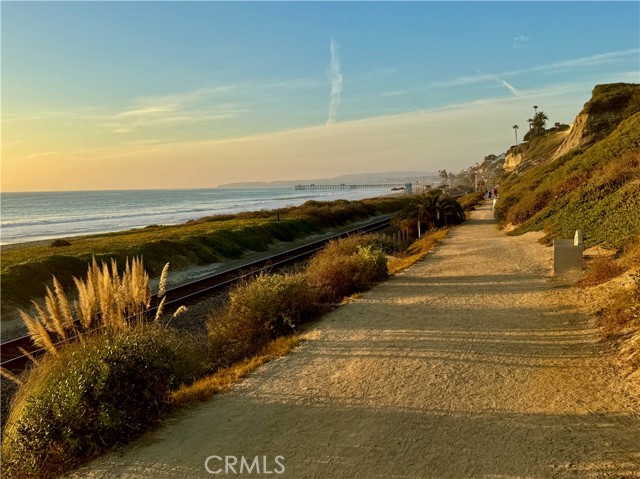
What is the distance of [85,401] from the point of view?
4.88 meters

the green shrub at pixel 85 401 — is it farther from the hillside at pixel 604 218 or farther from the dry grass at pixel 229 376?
the hillside at pixel 604 218

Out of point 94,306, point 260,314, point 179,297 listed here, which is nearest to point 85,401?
point 94,306

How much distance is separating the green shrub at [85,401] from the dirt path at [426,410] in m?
0.29

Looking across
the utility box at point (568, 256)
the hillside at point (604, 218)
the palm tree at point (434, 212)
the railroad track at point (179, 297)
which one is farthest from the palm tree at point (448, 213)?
the utility box at point (568, 256)

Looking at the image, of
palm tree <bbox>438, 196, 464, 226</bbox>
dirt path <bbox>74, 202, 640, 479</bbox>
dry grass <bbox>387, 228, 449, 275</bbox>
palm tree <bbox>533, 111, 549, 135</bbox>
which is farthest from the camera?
palm tree <bbox>533, 111, 549, 135</bbox>

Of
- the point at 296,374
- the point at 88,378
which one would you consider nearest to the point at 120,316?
the point at 88,378

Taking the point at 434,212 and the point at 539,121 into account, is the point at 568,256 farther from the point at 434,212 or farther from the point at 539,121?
the point at 539,121

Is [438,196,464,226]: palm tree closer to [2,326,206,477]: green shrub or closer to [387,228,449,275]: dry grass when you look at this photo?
[387,228,449,275]: dry grass

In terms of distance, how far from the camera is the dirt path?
13.9 ft

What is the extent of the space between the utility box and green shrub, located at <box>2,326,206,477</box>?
10109 mm

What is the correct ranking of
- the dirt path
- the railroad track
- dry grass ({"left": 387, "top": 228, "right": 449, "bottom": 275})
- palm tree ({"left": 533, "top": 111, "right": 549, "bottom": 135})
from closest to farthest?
the dirt path, the railroad track, dry grass ({"left": 387, "top": 228, "right": 449, "bottom": 275}), palm tree ({"left": 533, "top": 111, "right": 549, "bottom": 135})

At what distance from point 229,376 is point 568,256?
9.31 meters

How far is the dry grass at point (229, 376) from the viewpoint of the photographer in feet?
20.4

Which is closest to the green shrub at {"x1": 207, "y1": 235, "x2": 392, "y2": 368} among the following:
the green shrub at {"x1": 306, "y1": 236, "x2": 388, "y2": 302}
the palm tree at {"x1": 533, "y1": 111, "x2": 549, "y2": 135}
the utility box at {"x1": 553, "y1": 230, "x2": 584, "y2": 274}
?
the green shrub at {"x1": 306, "y1": 236, "x2": 388, "y2": 302}
